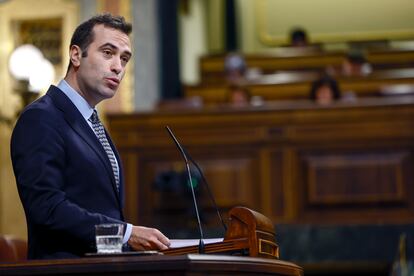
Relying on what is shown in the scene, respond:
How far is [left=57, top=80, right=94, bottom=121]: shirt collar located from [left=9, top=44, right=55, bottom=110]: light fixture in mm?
5287

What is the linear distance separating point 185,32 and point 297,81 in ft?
8.48

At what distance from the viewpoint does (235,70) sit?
12391 millimetres

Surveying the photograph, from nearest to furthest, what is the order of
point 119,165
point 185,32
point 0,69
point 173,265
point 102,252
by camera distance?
point 173,265
point 102,252
point 119,165
point 0,69
point 185,32

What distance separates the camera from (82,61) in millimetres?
3270

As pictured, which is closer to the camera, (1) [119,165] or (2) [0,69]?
(1) [119,165]

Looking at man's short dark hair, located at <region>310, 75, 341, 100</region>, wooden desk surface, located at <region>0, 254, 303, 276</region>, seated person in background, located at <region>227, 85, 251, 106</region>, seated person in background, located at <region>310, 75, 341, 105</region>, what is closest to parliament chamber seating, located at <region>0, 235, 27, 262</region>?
wooden desk surface, located at <region>0, 254, 303, 276</region>

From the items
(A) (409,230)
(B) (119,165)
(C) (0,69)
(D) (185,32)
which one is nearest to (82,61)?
(B) (119,165)

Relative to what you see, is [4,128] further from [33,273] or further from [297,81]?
[33,273]

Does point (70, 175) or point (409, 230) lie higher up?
point (70, 175)

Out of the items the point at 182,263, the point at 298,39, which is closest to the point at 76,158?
the point at 182,263

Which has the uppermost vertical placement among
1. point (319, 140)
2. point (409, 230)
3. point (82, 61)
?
point (82, 61)

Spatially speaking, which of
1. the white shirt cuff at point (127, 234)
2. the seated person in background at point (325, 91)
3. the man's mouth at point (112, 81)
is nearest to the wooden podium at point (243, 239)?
the white shirt cuff at point (127, 234)

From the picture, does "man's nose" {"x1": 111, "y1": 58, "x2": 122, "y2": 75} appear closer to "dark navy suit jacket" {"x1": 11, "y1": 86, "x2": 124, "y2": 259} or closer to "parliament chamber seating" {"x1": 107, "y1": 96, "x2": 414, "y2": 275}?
"dark navy suit jacket" {"x1": 11, "y1": 86, "x2": 124, "y2": 259}

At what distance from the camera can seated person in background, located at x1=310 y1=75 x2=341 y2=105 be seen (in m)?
10.2
